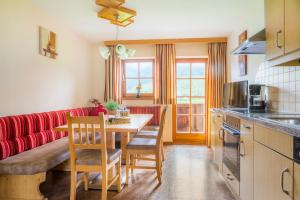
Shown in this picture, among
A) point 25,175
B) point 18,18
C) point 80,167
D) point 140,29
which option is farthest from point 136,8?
point 25,175

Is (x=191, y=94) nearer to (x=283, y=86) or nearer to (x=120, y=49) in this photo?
(x=120, y=49)

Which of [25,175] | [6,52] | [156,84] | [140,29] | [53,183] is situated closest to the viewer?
[25,175]

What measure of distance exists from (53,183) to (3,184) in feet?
2.06

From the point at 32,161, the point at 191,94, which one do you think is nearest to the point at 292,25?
the point at 32,161

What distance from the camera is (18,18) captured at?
2.66m

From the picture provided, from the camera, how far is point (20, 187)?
6.91 ft

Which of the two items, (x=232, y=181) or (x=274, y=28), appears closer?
(x=274, y=28)

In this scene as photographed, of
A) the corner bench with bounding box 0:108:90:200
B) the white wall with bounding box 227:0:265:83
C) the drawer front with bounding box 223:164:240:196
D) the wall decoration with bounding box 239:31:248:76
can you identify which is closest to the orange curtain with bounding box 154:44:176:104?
the white wall with bounding box 227:0:265:83

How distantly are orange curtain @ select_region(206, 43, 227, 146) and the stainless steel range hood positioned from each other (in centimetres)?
181

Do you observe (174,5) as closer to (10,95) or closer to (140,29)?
(140,29)

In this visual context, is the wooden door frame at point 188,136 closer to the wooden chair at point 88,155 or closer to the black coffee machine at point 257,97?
the black coffee machine at point 257,97

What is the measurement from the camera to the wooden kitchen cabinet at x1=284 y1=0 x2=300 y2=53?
1484mm

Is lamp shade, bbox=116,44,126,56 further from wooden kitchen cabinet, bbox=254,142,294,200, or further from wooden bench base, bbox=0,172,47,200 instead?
wooden kitchen cabinet, bbox=254,142,294,200

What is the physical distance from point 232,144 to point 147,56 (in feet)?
10.0
